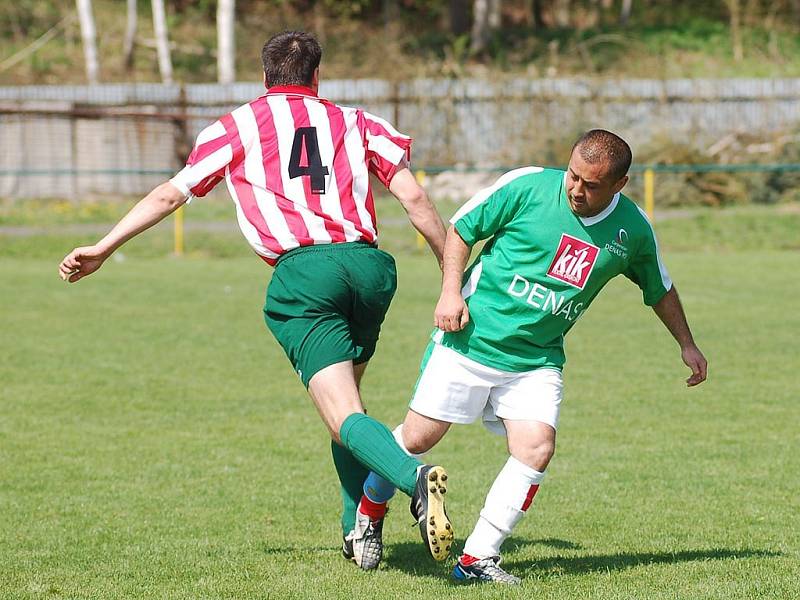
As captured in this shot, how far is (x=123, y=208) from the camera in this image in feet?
83.0

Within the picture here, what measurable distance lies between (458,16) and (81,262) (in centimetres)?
3810

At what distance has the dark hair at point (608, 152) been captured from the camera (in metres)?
4.33

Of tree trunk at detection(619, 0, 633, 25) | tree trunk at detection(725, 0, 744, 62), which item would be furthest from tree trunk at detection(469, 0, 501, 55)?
tree trunk at detection(725, 0, 744, 62)

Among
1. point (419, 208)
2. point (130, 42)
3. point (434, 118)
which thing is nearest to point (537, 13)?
point (130, 42)

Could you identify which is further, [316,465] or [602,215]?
[316,465]

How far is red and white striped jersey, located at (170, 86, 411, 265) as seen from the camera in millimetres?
4641

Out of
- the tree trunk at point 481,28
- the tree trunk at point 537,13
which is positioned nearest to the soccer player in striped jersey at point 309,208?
the tree trunk at point 481,28

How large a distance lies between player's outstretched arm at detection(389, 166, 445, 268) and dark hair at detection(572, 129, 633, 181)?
651 mm

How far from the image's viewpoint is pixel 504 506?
4578 millimetres

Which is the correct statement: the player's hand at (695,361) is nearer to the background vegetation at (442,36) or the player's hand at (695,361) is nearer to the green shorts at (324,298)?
the green shorts at (324,298)

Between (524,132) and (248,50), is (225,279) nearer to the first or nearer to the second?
(524,132)

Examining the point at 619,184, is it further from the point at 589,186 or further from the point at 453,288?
the point at 453,288

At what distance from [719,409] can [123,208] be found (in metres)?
18.6

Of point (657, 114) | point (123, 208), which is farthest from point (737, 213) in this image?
point (123, 208)
